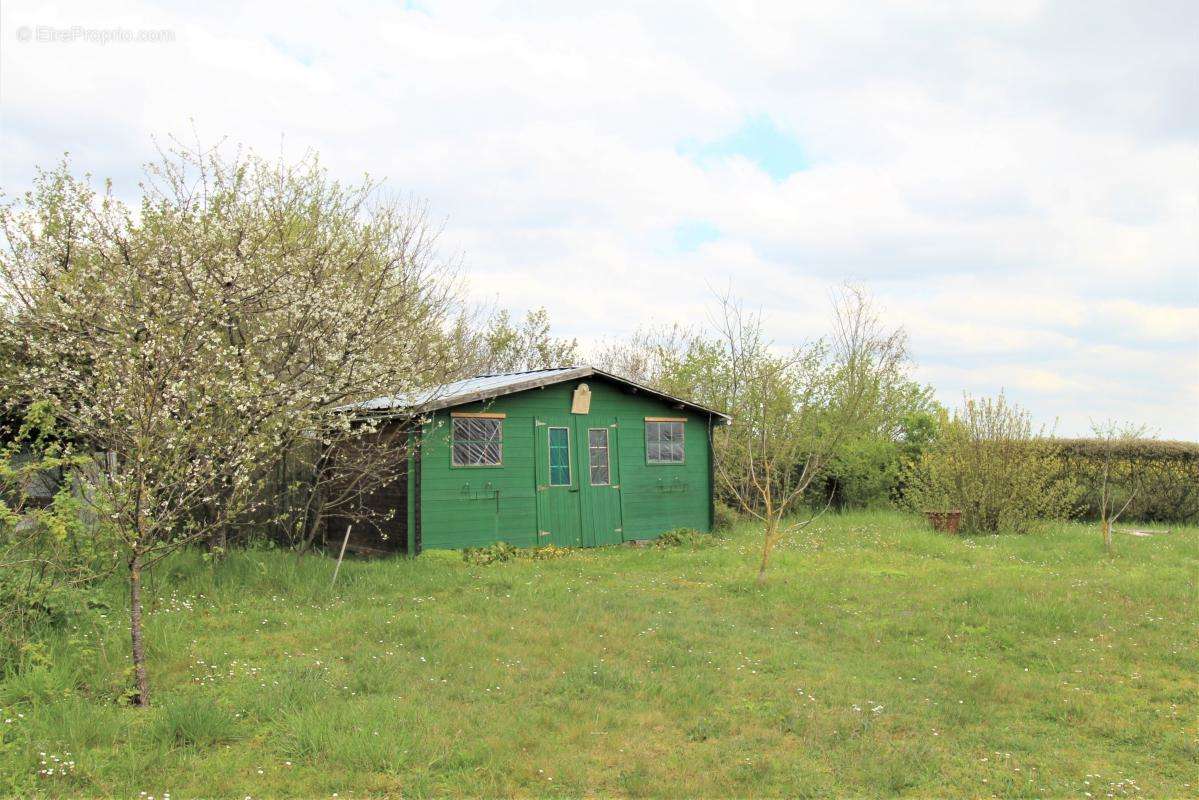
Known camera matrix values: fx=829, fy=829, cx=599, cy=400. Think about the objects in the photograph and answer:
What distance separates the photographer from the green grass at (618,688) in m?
4.95

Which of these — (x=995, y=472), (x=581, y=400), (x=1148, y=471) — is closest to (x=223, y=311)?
(x=581, y=400)

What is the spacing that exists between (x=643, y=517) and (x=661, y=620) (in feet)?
23.8

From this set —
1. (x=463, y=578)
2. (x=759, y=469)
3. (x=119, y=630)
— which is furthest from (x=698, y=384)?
(x=119, y=630)

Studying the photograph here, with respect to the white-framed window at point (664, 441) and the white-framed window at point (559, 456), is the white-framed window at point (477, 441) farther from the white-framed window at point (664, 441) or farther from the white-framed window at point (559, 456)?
the white-framed window at point (664, 441)

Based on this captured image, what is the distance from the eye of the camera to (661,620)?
859 cm

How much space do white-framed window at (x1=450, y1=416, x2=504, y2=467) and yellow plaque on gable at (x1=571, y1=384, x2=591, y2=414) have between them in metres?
1.53

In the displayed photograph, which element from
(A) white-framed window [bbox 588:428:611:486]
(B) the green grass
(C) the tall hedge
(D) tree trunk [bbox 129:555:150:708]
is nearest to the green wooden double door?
(A) white-framed window [bbox 588:428:611:486]

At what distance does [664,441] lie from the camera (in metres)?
16.5

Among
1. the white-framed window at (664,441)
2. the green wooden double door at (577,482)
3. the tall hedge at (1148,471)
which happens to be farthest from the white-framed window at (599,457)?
the tall hedge at (1148,471)

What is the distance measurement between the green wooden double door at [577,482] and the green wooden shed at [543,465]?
2 centimetres

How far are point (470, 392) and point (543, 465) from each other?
6.80 feet

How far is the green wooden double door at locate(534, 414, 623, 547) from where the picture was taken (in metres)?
14.4

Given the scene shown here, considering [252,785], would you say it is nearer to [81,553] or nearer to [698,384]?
[81,553]

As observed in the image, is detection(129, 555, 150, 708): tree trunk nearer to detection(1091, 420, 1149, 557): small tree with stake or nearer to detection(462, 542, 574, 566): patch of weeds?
detection(462, 542, 574, 566): patch of weeds
